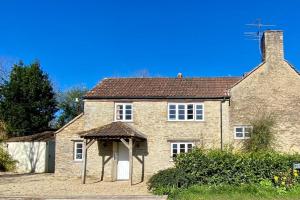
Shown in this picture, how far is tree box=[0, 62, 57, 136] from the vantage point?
1688 inches

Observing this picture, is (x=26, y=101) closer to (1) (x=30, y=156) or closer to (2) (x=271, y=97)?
(1) (x=30, y=156)

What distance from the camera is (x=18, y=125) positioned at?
141 ft

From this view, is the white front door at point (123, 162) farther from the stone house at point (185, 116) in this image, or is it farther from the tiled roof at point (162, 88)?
the tiled roof at point (162, 88)

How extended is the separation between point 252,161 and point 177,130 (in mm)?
8501

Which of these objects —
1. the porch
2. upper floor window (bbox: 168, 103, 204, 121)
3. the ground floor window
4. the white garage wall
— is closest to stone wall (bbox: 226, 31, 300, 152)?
upper floor window (bbox: 168, 103, 204, 121)

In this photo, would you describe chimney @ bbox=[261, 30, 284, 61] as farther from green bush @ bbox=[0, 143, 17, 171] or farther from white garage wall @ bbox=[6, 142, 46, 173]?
green bush @ bbox=[0, 143, 17, 171]

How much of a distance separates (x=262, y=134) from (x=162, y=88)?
26.0ft

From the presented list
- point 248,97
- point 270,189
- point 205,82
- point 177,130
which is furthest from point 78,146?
point 270,189

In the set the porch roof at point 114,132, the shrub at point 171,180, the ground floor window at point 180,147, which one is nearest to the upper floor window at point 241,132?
the ground floor window at point 180,147

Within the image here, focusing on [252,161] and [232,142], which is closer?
[252,161]

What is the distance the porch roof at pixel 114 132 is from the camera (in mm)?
26047

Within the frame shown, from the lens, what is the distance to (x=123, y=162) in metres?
28.9

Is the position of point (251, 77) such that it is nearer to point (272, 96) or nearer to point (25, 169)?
point (272, 96)

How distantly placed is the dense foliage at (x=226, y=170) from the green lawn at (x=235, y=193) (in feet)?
3.02
